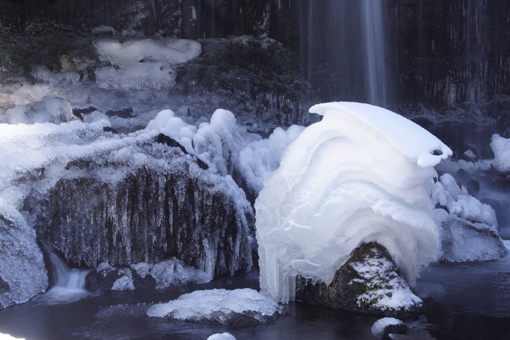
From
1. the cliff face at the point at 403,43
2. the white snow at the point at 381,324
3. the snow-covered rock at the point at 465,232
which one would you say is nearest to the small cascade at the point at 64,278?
the white snow at the point at 381,324

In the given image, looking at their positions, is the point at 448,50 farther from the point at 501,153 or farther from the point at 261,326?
the point at 261,326

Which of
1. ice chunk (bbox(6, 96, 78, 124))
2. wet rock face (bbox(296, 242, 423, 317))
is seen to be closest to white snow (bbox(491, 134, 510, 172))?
wet rock face (bbox(296, 242, 423, 317))

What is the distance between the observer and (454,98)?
51.8ft

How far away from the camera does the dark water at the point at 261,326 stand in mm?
4664

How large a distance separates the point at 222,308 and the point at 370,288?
1.65 meters

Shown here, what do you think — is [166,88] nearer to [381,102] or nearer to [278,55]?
[278,55]

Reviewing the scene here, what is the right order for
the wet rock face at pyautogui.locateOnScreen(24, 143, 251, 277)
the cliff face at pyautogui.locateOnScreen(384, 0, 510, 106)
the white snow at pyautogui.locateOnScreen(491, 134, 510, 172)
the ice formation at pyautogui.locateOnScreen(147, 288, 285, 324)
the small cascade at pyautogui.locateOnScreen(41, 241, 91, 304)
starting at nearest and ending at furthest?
the ice formation at pyautogui.locateOnScreen(147, 288, 285, 324)
the small cascade at pyautogui.locateOnScreen(41, 241, 91, 304)
the wet rock face at pyautogui.locateOnScreen(24, 143, 251, 277)
the white snow at pyautogui.locateOnScreen(491, 134, 510, 172)
the cliff face at pyautogui.locateOnScreen(384, 0, 510, 106)

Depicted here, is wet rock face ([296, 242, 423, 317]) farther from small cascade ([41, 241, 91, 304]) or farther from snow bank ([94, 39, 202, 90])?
snow bank ([94, 39, 202, 90])

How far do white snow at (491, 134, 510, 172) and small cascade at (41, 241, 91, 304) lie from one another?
11282 millimetres

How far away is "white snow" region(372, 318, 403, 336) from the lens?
14.8 ft

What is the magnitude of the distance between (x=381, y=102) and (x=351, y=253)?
1135 centimetres

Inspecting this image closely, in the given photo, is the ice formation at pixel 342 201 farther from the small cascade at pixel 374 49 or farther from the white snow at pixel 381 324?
the small cascade at pixel 374 49

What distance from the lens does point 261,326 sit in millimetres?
4973

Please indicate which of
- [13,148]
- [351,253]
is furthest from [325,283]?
[13,148]
